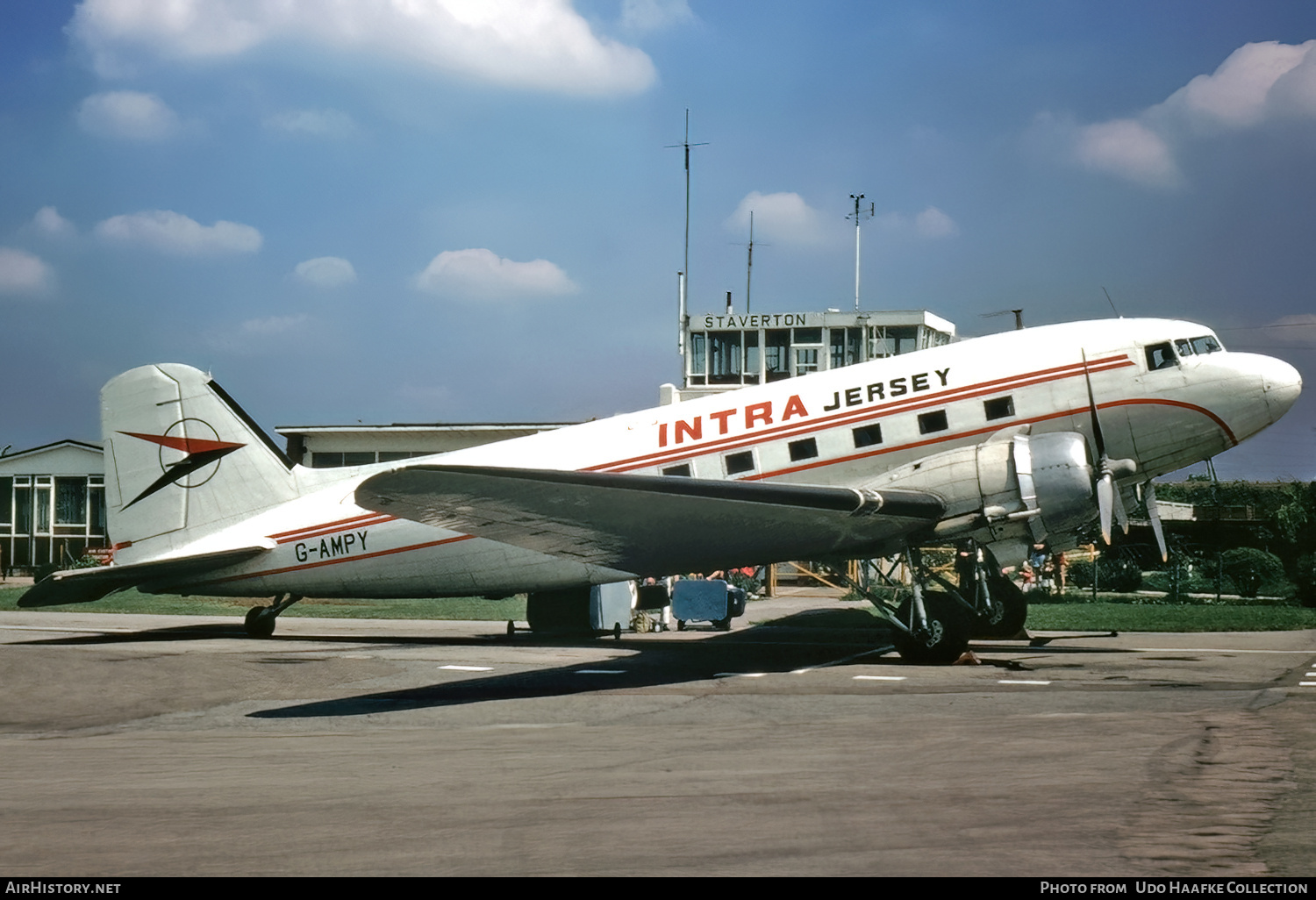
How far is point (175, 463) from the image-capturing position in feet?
63.1

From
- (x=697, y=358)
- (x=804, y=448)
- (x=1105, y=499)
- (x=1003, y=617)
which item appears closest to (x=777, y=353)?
(x=697, y=358)

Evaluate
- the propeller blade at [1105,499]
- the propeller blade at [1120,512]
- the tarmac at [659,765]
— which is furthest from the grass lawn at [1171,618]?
the propeller blade at [1105,499]

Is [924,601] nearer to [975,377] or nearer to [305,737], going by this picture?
[975,377]

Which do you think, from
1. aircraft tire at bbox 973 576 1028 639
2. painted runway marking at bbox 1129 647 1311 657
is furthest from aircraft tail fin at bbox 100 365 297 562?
painted runway marking at bbox 1129 647 1311 657

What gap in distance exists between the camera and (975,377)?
15781mm

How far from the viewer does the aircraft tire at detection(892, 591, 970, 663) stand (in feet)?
49.6

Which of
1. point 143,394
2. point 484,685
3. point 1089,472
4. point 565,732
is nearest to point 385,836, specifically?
point 565,732

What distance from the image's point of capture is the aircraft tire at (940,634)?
15125 mm

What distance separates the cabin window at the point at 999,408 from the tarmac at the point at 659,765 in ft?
12.2

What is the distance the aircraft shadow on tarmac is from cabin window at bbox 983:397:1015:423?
12.2 feet

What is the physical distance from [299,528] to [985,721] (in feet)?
43.2

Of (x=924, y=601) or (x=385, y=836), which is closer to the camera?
(x=385, y=836)

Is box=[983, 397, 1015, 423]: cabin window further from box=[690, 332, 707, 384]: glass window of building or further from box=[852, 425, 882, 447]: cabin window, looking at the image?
box=[690, 332, 707, 384]: glass window of building

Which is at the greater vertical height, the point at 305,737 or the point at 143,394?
the point at 143,394
